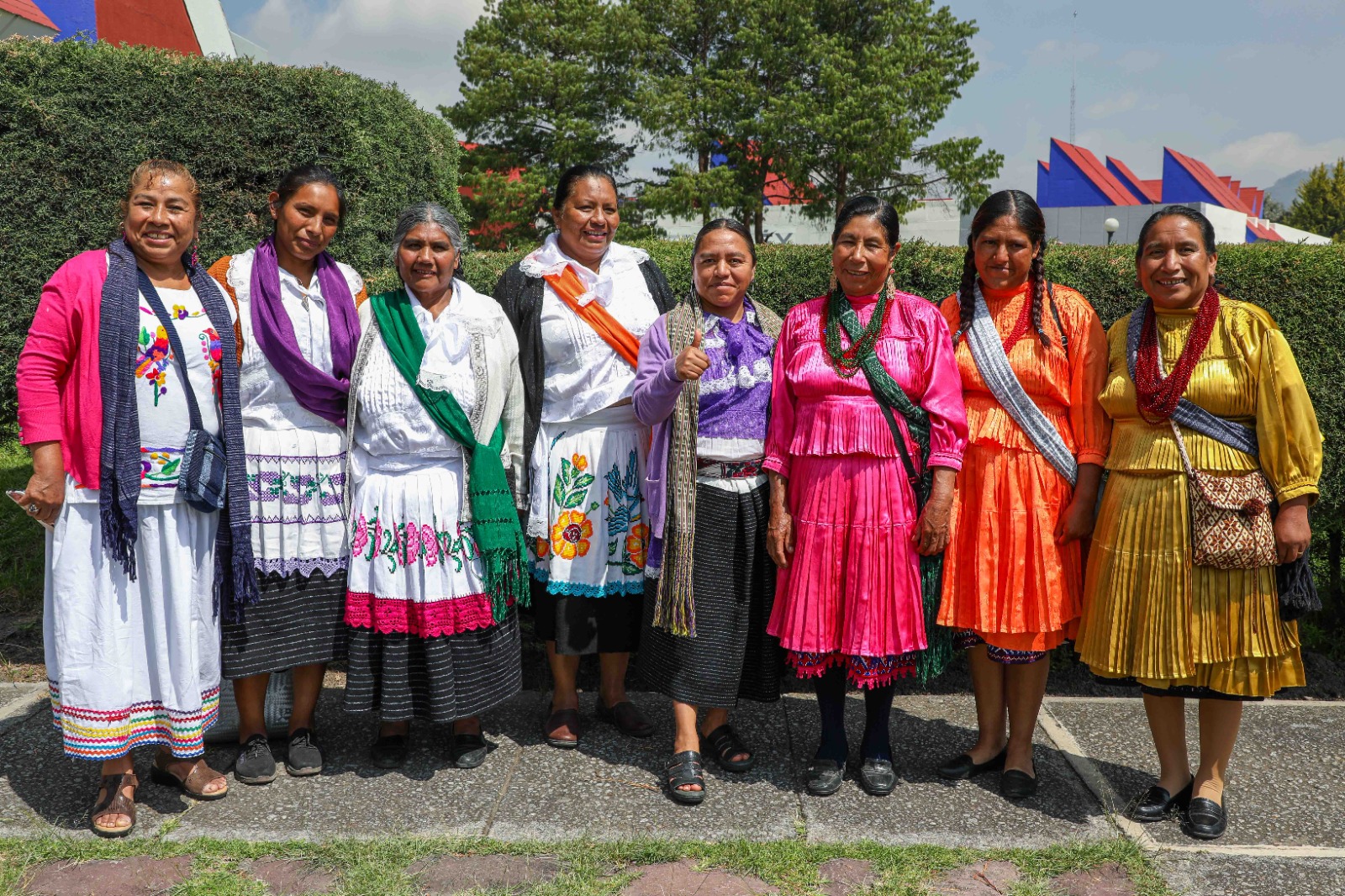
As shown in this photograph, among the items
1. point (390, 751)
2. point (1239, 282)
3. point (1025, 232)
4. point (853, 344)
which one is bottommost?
point (390, 751)

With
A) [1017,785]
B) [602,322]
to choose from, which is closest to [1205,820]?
[1017,785]

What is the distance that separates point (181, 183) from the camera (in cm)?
307

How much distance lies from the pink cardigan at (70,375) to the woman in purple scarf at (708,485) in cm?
171

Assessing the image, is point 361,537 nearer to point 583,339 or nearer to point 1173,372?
point 583,339

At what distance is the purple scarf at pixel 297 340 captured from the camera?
10.5 feet

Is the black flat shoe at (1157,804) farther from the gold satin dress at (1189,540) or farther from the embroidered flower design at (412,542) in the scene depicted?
the embroidered flower design at (412,542)

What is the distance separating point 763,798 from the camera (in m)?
3.23

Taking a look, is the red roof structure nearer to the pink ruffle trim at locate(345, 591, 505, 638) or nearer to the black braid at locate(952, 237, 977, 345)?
the pink ruffle trim at locate(345, 591, 505, 638)

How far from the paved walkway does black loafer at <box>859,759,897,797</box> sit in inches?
1.9

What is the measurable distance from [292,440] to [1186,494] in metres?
2.92

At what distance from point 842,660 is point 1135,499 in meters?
1.07

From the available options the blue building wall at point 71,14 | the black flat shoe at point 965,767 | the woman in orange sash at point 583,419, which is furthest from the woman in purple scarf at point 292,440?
the blue building wall at point 71,14

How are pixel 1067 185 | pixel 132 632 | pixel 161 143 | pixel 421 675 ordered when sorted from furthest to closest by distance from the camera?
pixel 1067 185
pixel 161 143
pixel 421 675
pixel 132 632

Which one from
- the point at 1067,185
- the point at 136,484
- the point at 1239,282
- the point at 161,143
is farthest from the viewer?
the point at 1067,185
